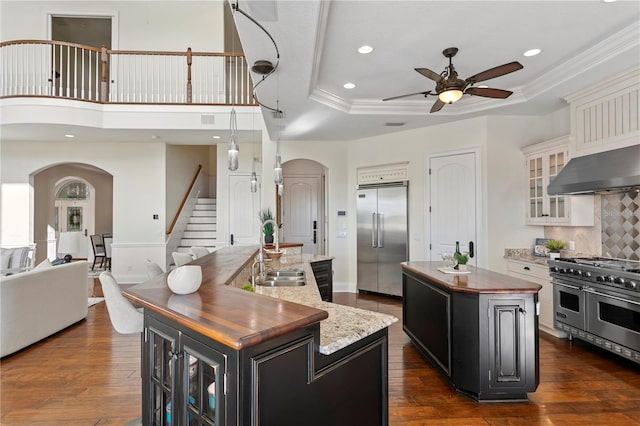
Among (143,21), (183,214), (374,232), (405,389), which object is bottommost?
(405,389)

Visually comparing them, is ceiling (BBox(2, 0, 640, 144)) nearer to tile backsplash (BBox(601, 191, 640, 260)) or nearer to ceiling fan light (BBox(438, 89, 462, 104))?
ceiling fan light (BBox(438, 89, 462, 104))

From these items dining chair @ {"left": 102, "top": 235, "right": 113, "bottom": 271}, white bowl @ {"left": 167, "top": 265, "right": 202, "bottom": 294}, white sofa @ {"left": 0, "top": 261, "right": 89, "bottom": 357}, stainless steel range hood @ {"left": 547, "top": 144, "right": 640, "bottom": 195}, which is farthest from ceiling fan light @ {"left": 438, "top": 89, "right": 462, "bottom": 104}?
dining chair @ {"left": 102, "top": 235, "right": 113, "bottom": 271}

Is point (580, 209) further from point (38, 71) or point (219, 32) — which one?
point (38, 71)

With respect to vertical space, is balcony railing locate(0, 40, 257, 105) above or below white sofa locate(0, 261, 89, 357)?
above

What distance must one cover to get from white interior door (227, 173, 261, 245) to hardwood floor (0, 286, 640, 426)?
3.78 m

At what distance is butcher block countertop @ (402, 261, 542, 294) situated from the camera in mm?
2488

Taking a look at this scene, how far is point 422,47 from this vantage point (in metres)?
3.23

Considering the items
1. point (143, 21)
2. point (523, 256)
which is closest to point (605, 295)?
point (523, 256)

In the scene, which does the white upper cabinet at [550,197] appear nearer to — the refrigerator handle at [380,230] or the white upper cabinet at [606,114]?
the white upper cabinet at [606,114]

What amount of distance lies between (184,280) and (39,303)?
326 centimetres

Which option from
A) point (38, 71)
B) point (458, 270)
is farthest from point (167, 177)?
point (458, 270)

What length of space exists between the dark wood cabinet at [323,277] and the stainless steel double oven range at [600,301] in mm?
2562

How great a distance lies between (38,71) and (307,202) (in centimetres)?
558

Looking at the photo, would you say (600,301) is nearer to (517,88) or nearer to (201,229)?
(517,88)
